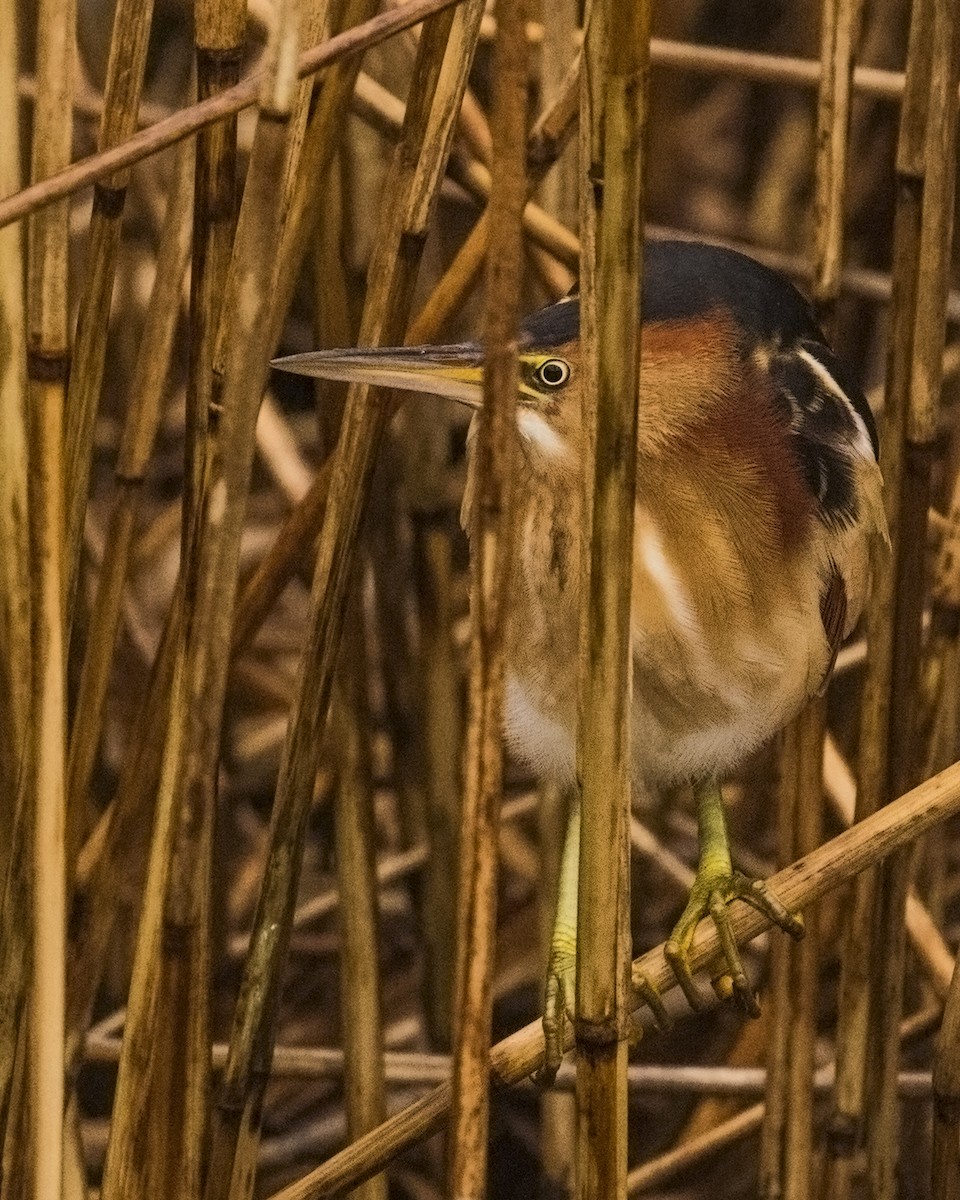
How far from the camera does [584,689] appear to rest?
82 centimetres

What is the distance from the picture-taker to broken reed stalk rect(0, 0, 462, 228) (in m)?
0.83

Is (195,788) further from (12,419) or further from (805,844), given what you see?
(805,844)

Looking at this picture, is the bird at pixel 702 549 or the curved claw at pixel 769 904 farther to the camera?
the bird at pixel 702 549

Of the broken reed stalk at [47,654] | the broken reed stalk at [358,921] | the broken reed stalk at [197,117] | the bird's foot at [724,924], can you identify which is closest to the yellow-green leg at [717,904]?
the bird's foot at [724,924]

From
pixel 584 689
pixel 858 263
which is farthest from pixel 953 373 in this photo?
pixel 584 689

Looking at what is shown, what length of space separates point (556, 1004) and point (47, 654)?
1.75 feet

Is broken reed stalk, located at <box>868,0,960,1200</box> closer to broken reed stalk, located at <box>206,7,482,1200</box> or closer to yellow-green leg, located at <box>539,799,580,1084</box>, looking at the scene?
yellow-green leg, located at <box>539,799,580,1084</box>

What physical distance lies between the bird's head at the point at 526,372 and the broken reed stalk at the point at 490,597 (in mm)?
341

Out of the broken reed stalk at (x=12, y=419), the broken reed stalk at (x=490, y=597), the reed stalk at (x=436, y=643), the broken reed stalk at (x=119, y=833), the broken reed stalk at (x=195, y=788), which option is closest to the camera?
the broken reed stalk at (x=490, y=597)

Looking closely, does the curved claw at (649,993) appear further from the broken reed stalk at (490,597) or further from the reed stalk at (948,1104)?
the broken reed stalk at (490,597)

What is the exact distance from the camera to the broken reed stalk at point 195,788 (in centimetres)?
81

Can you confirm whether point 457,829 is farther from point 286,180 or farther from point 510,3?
point 510,3

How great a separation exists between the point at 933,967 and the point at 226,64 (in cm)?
103

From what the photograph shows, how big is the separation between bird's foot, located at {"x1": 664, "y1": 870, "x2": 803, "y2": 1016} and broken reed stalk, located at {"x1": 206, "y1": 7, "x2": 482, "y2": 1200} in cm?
30
